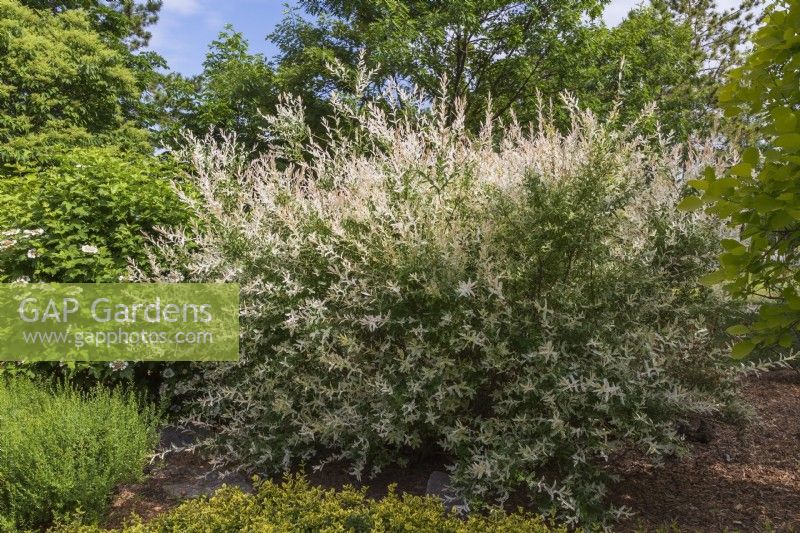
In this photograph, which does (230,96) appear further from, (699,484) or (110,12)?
(699,484)

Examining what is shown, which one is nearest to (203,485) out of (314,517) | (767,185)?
(314,517)

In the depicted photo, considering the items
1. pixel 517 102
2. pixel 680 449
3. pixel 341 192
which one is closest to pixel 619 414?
pixel 680 449

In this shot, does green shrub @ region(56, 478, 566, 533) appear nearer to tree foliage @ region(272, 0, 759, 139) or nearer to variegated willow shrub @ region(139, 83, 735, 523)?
variegated willow shrub @ region(139, 83, 735, 523)

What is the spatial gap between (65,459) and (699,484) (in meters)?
4.00

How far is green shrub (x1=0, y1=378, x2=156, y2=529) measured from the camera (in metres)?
3.99

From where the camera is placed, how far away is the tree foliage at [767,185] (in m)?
2.44

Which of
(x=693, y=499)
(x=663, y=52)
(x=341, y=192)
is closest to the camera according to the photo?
(x=693, y=499)

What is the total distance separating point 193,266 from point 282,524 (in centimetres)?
264

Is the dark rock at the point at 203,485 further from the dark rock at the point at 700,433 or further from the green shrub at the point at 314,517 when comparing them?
the dark rock at the point at 700,433

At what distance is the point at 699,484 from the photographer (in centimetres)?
448

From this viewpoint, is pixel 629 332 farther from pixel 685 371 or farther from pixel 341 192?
pixel 341 192

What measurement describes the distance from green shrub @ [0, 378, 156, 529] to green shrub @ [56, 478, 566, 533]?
0.52 metres

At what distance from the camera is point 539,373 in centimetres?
393

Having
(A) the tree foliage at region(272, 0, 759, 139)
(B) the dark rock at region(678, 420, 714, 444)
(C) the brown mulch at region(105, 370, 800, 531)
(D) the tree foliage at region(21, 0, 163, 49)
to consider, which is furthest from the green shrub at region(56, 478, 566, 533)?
(D) the tree foliage at region(21, 0, 163, 49)
